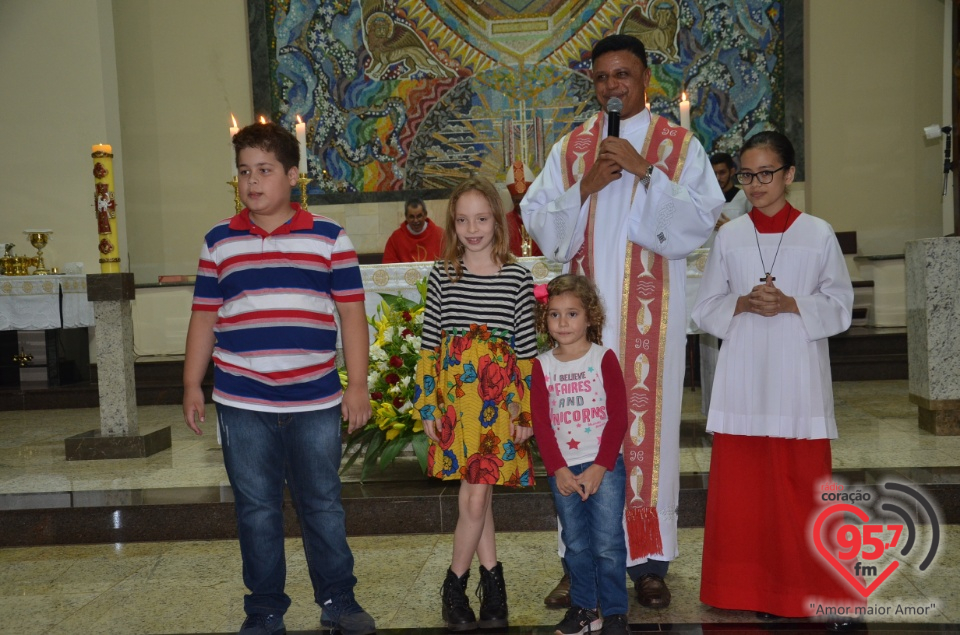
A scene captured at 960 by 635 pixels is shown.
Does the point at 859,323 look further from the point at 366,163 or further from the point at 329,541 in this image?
the point at 329,541

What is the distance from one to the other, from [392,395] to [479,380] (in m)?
1.68

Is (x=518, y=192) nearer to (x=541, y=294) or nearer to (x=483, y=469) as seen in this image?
(x=541, y=294)

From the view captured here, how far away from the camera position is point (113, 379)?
5918 millimetres

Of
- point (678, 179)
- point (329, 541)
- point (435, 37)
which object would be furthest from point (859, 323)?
point (329, 541)

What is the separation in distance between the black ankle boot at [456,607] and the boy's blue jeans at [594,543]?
14.1 inches

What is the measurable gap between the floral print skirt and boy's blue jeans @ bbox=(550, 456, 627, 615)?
0.20 meters

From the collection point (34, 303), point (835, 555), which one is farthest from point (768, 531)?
point (34, 303)

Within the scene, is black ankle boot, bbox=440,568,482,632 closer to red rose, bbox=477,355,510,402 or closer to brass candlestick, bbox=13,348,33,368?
red rose, bbox=477,355,510,402

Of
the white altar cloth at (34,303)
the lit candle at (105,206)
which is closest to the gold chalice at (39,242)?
the white altar cloth at (34,303)

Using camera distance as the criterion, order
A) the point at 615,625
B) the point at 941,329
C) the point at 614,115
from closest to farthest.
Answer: the point at 615,625
the point at 614,115
the point at 941,329

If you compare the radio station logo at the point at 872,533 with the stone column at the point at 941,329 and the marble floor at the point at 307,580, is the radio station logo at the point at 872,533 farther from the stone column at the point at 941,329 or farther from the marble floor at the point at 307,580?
the stone column at the point at 941,329

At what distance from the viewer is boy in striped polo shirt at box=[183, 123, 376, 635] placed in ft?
9.34

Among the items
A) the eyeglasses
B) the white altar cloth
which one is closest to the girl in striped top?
the eyeglasses

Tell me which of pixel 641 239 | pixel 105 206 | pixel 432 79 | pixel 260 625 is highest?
pixel 432 79
